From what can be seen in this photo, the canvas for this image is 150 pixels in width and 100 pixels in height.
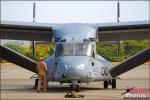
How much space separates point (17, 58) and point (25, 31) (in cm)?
151

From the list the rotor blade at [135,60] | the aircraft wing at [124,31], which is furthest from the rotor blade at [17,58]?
the rotor blade at [135,60]

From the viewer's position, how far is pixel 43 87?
2350 centimetres

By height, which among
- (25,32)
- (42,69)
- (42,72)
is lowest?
(42,72)

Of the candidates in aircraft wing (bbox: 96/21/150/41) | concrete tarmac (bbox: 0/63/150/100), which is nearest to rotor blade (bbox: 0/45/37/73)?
concrete tarmac (bbox: 0/63/150/100)

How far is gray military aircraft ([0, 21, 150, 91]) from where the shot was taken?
21.3 m

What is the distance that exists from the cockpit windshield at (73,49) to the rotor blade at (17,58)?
12.1 ft

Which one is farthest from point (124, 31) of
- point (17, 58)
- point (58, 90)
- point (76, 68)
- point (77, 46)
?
point (76, 68)

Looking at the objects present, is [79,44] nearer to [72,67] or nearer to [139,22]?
[72,67]

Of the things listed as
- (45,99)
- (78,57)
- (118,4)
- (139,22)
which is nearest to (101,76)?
(78,57)

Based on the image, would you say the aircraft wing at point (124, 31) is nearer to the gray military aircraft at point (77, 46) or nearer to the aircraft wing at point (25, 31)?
the gray military aircraft at point (77, 46)

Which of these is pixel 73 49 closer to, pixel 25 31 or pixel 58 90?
pixel 58 90

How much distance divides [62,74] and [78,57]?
1164mm

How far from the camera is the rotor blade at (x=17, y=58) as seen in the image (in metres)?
26.1

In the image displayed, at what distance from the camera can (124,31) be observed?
25.9 meters
